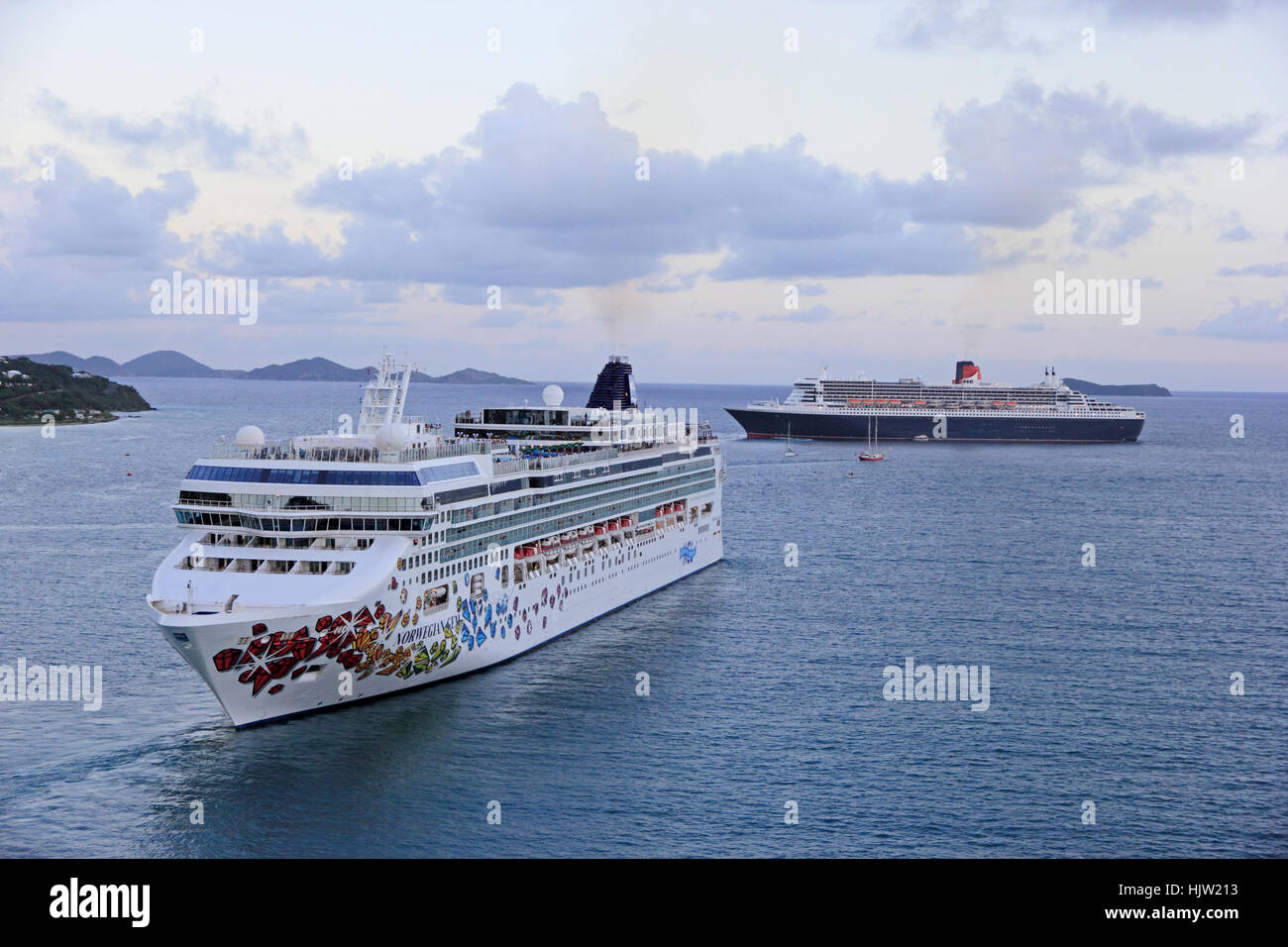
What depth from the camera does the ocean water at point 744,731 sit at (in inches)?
1128

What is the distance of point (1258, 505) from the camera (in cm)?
9375


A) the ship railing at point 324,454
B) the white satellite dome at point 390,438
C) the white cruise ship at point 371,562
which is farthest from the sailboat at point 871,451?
the white satellite dome at point 390,438

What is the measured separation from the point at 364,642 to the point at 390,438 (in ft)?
25.4

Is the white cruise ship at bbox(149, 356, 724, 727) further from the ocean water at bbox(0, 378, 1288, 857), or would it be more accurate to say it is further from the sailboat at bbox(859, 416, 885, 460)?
the sailboat at bbox(859, 416, 885, 460)

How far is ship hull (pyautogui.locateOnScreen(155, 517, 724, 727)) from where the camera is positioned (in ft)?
107

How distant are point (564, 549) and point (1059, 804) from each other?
2361 cm

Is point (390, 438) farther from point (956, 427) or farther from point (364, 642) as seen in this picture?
point (956, 427)

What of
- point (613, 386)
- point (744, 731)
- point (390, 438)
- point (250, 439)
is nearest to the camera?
point (744, 731)

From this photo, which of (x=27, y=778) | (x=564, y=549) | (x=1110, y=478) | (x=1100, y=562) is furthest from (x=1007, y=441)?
(x=27, y=778)

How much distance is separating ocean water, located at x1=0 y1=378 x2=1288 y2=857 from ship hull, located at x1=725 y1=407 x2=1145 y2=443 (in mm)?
104759

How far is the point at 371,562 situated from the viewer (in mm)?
36219

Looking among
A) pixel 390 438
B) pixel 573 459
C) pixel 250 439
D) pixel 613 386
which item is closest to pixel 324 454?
pixel 390 438

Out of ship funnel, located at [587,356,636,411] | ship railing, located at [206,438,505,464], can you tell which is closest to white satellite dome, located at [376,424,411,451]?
ship railing, located at [206,438,505,464]
